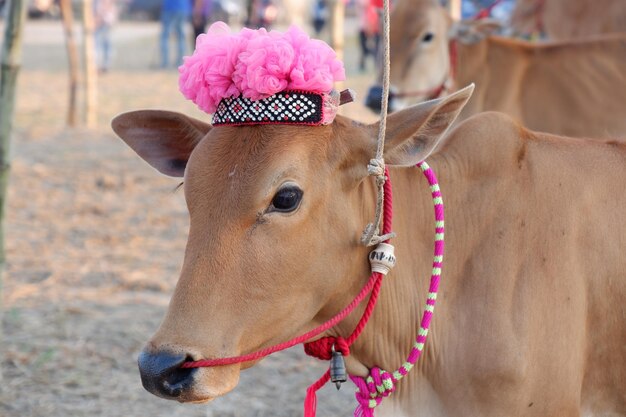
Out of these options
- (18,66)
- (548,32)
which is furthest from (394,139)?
(548,32)

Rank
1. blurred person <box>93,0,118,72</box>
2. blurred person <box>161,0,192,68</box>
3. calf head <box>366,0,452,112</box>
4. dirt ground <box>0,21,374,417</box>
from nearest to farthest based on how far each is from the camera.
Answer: dirt ground <box>0,21,374,417</box> → calf head <box>366,0,452,112</box> → blurred person <box>93,0,118,72</box> → blurred person <box>161,0,192,68</box>

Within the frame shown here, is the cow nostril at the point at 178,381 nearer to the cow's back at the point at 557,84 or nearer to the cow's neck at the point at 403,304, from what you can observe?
the cow's neck at the point at 403,304

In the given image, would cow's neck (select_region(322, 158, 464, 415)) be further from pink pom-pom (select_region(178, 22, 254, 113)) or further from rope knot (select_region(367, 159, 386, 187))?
pink pom-pom (select_region(178, 22, 254, 113))

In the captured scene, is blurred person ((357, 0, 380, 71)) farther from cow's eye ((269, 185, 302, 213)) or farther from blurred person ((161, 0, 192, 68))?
cow's eye ((269, 185, 302, 213))

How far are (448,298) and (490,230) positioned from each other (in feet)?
0.82

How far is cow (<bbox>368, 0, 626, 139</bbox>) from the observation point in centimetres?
609

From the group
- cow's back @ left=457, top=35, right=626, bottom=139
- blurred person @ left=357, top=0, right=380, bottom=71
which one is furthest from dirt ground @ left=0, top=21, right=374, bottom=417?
blurred person @ left=357, top=0, right=380, bottom=71

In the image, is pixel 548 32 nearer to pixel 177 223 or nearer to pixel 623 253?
pixel 177 223

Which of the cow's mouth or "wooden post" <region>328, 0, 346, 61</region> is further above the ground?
"wooden post" <region>328, 0, 346, 61</region>

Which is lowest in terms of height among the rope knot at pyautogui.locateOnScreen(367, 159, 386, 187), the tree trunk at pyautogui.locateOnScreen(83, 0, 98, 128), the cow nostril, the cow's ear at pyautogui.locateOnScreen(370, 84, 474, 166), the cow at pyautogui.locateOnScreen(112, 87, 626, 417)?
the tree trunk at pyautogui.locateOnScreen(83, 0, 98, 128)

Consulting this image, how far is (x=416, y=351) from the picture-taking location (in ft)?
8.93

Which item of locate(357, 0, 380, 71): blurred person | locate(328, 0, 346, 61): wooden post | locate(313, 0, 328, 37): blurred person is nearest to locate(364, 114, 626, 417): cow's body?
locate(328, 0, 346, 61): wooden post

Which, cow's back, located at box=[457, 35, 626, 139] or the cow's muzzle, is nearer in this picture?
the cow's muzzle

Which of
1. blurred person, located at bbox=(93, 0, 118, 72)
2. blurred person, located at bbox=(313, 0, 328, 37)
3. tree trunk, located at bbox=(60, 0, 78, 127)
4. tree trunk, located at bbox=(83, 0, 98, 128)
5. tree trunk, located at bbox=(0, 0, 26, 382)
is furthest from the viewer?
blurred person, located at bbox=(313, 0, 328, 37)
